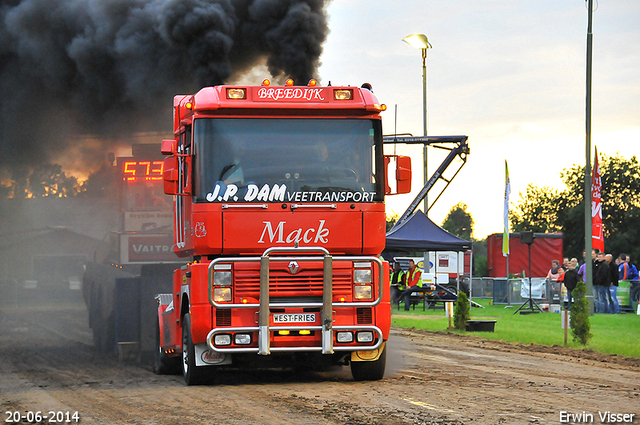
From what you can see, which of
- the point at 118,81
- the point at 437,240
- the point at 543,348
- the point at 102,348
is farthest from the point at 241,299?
the point at 437,240

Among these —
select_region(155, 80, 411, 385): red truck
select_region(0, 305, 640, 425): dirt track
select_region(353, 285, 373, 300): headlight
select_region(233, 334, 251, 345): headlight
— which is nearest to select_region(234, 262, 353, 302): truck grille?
select_region(155, 80, 411, 385): red truck

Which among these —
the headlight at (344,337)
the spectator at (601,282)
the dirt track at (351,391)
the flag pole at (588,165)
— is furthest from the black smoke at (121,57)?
the spectator at (601,282)

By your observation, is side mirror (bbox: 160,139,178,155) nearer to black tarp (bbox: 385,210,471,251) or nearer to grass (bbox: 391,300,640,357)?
grass (bbox: 391,300,640,357)

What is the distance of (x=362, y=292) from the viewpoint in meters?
9.96

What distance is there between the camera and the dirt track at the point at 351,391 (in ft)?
26.3

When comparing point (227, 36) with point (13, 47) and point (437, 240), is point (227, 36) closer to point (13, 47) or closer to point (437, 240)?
point (13, 47)

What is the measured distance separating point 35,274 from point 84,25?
38775 millimetres

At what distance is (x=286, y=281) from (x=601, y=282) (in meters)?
16.8

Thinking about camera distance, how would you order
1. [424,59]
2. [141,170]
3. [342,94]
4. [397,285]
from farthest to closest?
[424,59], [397,285], [141,170], [342,94]

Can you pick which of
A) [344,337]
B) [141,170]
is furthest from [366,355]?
[141,170]

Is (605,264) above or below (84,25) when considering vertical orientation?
below

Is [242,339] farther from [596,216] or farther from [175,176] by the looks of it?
[596,216]

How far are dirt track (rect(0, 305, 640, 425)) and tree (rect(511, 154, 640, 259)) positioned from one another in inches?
2188

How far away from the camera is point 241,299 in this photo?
9727mm
